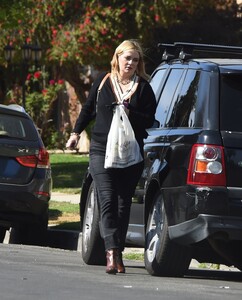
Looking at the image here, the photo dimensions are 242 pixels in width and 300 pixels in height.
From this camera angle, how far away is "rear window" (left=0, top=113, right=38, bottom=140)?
13.4 m

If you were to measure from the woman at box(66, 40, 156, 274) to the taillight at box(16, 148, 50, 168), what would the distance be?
3.18 metres

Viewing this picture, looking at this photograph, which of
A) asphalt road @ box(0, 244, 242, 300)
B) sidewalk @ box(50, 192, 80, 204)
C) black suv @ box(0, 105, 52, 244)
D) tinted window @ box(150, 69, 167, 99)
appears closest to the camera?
asphalt road @ box(0, 244, 242, 300)

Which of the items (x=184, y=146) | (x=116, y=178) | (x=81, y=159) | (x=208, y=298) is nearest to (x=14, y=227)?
(x=116, y=178)

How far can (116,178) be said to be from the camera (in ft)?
32.7

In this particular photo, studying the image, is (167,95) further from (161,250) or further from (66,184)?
(66,184)

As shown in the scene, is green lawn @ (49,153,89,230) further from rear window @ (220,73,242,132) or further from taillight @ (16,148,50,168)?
rear window @ (220,73,242,132)

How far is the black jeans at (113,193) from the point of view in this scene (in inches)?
388

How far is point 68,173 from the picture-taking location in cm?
2572

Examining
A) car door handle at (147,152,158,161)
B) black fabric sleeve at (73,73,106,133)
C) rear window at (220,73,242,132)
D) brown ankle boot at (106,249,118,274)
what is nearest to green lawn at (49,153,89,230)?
black fabric sleeve at (73,73,106,133)

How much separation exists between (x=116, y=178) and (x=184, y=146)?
0.91 meters

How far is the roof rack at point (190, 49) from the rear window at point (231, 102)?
0.76 metres

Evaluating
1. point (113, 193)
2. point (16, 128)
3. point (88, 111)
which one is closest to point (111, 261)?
point (113, 193)

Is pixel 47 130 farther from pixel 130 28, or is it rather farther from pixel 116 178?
pixel 116 178

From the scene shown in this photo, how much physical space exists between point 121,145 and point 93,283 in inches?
54.2
